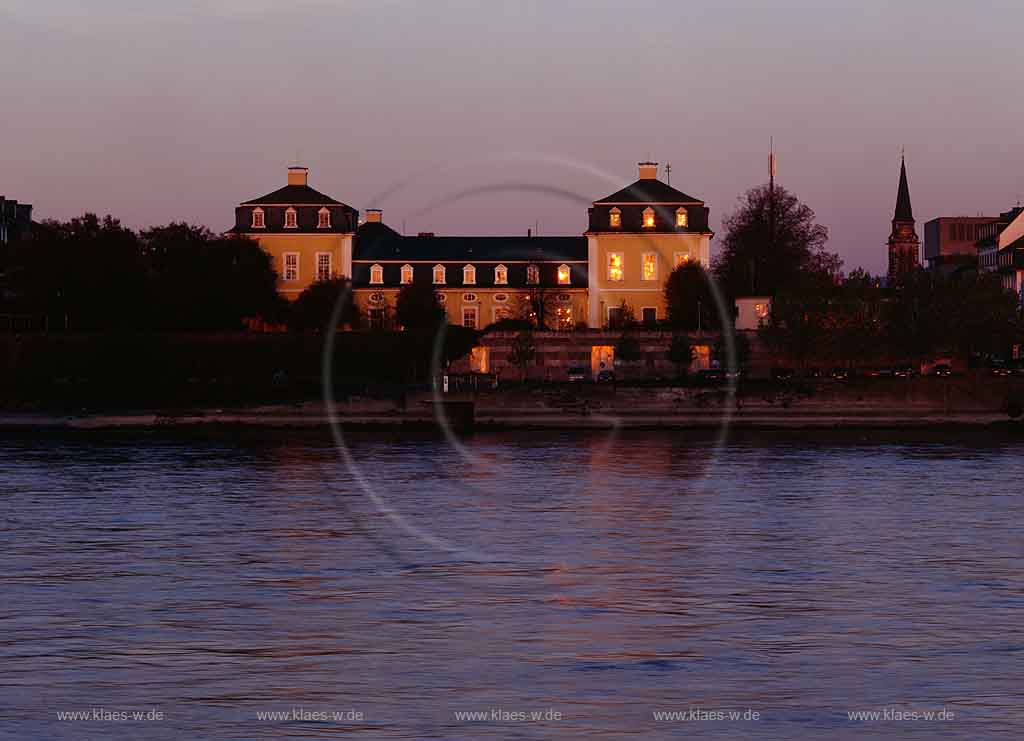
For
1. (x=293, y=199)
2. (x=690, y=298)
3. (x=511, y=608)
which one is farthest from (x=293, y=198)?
(x=511, y=608)

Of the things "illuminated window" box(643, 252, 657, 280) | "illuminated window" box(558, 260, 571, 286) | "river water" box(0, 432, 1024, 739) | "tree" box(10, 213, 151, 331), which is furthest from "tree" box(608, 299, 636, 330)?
"river water" box(0, 432, 1024, 739)

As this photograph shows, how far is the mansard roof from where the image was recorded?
571 feet

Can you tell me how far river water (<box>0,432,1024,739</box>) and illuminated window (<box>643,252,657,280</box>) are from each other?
389ft

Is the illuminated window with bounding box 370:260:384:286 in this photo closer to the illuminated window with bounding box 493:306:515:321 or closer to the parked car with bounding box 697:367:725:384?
the illuminated window with bounding box 493:306:515:321

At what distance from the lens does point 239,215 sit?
17450 centimetres

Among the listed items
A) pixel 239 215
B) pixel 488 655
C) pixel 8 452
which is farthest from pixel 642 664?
pixel 239 215

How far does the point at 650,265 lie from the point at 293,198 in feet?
116

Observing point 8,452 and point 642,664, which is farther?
point 8,452

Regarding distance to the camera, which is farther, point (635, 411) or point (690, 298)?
point (690, 298)

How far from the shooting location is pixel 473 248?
17900cm

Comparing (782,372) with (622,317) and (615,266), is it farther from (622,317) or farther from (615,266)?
(615,266)

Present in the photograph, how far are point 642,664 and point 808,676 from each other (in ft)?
6.19

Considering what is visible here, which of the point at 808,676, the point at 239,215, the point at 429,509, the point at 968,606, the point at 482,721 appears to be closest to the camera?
the point at 482,721

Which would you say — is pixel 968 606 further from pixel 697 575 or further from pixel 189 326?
pixel 189 326
